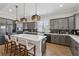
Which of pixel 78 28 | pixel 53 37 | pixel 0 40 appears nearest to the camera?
pixel 0 40

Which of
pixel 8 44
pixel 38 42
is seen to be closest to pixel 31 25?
pixel 38 42

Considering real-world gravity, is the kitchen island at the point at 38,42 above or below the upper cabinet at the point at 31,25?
below

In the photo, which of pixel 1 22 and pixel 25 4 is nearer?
pixel 25 4

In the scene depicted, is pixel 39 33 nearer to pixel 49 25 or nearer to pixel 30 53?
pixel 49 25

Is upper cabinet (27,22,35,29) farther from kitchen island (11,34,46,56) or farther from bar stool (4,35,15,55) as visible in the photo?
bar stool (4,35,15,55)

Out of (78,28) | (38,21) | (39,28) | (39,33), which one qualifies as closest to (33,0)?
(38,21)

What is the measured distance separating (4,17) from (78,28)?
101 inches

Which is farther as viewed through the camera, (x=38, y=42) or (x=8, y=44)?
(x=8, y=44)

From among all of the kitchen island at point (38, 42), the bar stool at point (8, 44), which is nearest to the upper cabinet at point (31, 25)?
the kitchen island at point (38, 42)

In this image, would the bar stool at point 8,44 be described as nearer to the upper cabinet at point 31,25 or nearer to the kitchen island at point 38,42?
the kitchen island at point 38,42

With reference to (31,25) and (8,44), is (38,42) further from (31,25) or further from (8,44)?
(8,44)

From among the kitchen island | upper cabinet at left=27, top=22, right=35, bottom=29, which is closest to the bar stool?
the kitchen island

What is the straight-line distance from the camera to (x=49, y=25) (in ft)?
6.41

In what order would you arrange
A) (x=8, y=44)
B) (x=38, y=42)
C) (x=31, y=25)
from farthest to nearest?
(x=8, y=44) < (x=31, y=25) < (x=38, y=42)
